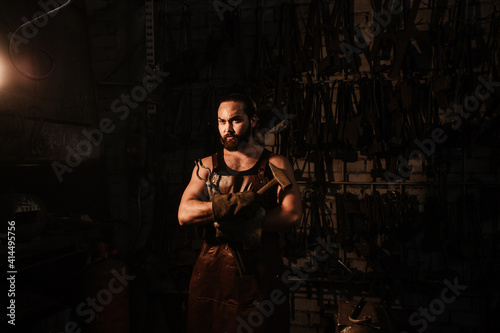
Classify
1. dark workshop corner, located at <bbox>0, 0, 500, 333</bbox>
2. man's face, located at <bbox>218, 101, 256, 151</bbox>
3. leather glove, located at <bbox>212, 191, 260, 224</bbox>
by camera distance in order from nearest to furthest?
leather glove, located at <bbox>212, 191, 260, 224</bbox> → man's face, located at <bbox>218, 101, 256, 151</bbox> → dark workshop corner, located at <bbox>0, 0, 500, 333</bbox>

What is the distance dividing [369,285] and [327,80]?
2.73 m

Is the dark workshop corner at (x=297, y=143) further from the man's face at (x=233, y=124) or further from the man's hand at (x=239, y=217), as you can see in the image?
the man's hand at (x=239, y=217)

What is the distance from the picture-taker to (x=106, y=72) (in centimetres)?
477

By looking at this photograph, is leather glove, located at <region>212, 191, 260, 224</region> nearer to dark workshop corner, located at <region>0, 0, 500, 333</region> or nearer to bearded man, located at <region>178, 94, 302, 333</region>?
bearded man, located at <region>178, 94, 302, 333</region>

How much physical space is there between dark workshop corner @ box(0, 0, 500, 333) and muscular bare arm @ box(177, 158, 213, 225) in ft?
5.51

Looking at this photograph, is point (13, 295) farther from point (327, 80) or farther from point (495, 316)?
point (495, 316)

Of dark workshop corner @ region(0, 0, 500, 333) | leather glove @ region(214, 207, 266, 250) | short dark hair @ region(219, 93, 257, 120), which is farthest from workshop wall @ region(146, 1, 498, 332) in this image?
leather glove @ region(214, 207, 266, 250)

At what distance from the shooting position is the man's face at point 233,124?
2461 millimetres

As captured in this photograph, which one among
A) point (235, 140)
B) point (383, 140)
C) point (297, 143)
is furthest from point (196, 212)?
point (383, 140)

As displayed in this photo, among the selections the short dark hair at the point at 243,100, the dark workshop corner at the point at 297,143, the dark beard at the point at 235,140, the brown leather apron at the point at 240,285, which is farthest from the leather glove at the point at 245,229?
the dark workshop corner at the point at 297,143

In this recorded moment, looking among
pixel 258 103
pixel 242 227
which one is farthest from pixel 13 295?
pixel 258 103

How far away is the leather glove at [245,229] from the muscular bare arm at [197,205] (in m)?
0.13

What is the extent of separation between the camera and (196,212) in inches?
92.1

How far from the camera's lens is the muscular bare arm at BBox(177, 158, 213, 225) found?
7.55 ft
